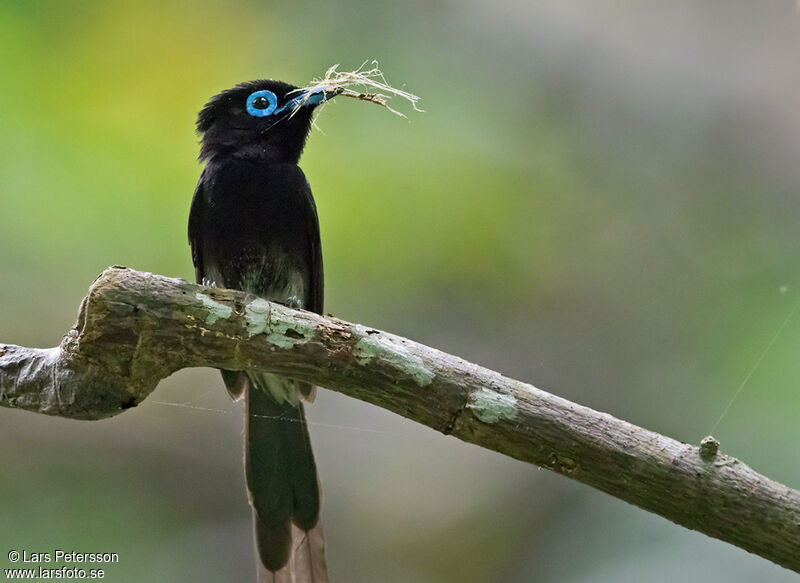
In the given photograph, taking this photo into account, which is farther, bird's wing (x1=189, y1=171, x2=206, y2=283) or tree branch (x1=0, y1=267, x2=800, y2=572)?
bird's wing (x1=189, y1=171, x2=206, y2=283)

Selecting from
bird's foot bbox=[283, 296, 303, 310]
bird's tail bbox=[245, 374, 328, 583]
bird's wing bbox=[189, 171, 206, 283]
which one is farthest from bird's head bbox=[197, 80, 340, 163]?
bird's tail bbox=[245, 374, 328, 583]

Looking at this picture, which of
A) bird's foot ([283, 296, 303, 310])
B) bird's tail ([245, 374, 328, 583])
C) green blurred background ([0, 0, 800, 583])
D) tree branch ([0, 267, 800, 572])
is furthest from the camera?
green blurred background ([0, 0, 800, 583])

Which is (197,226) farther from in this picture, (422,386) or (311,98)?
(422,386)

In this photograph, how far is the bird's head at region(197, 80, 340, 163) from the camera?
3.18 m

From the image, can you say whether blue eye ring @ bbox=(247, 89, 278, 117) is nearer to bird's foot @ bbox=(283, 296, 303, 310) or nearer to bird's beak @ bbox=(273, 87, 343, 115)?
bird's beak @ bbox=(273, 87, 343, 115)

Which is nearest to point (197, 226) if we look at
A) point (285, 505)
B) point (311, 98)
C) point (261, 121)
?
point (261, 121)

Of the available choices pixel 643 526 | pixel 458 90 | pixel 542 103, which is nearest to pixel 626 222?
pixel 542 103

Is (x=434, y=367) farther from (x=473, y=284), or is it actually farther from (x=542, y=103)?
(x=542, y=103)

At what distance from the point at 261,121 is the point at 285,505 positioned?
4.66 feet

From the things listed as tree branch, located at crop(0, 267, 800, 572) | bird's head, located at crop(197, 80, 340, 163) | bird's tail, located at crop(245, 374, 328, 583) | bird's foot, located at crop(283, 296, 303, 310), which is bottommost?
bird's tail, located at crop(245, 374, 328, 583)

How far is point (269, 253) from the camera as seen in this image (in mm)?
3119

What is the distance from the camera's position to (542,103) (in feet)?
13.8

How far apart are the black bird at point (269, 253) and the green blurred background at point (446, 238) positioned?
62cm

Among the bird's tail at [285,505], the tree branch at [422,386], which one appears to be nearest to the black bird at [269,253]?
the bird's tail at [285,505]
